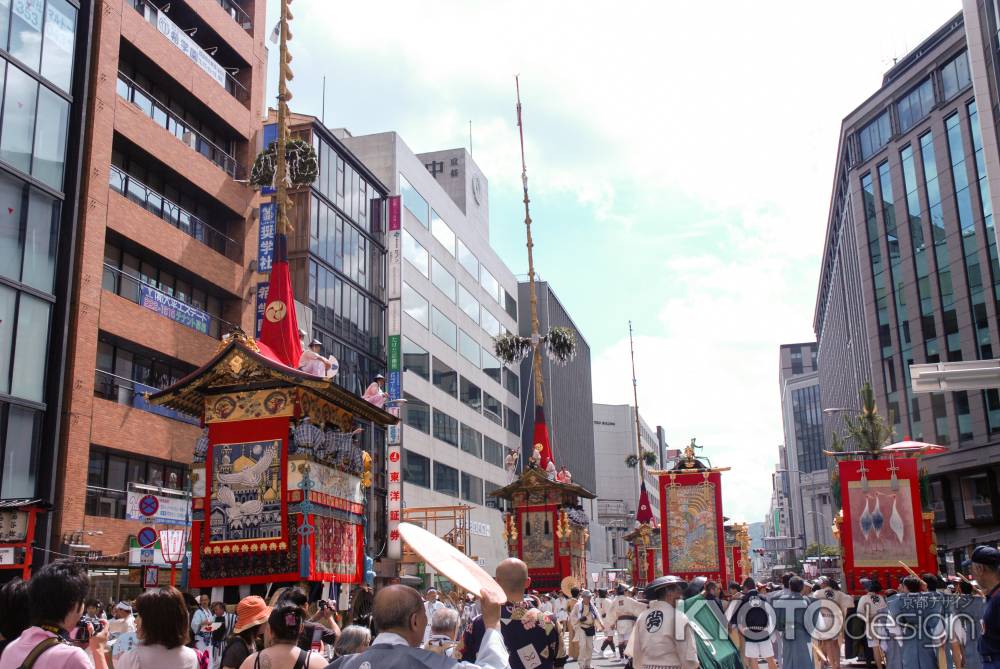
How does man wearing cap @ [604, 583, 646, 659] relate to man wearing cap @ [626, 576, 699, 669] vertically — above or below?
below

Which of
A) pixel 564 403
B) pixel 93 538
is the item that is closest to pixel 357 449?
pixel 93 538

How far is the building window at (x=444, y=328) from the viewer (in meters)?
58.4

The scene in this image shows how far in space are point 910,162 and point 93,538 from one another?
5137cm

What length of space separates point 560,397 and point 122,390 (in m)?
57.4

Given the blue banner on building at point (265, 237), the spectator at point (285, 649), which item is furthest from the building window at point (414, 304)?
the spectator at point (285, 649)

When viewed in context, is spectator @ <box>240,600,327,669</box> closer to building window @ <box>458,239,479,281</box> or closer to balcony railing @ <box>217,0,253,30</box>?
balcony railing @ <box>217,0,253,30</box>

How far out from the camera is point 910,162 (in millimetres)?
59156

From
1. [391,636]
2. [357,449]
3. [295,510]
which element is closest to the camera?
[391,636]

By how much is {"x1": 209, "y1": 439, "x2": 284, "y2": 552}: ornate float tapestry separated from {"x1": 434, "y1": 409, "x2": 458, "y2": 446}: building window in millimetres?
41320

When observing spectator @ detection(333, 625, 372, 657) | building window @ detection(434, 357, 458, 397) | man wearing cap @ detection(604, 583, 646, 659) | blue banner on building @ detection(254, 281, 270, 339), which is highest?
building window @ detection(434, 357, 458, 397)

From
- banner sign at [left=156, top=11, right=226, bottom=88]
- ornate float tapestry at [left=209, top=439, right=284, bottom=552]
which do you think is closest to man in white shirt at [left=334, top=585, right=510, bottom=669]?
ornate float tapestry at [left=209, top=439, right=284, bottom=552]

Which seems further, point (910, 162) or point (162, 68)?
point (910, 162)

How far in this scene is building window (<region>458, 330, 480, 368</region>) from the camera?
6394cm

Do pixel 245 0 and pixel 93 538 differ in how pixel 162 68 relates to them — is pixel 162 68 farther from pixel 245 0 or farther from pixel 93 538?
pixel 93 538
